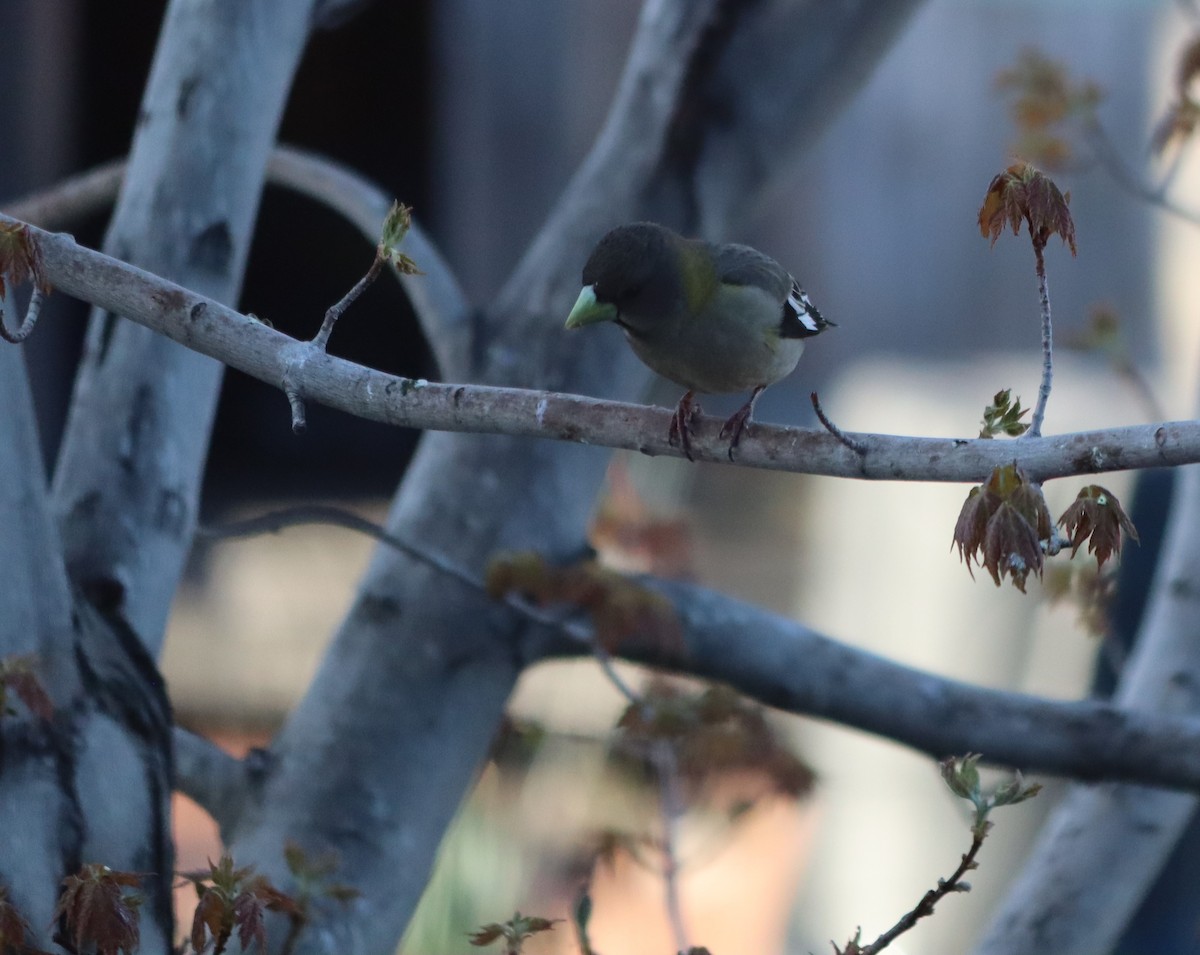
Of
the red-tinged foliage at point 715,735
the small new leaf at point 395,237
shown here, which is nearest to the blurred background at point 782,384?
the red-tinged foliage at point 715,735

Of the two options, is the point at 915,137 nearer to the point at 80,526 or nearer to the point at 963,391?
the point at 963,391

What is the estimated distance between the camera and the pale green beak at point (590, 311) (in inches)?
49.4

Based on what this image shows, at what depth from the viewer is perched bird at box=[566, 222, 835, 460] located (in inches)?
49.5

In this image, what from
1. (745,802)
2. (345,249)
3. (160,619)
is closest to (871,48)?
(745,802)

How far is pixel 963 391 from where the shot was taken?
12.5 ft

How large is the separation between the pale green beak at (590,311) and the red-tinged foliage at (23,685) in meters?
Result: 0.57

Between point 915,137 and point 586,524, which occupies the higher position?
point 915,137

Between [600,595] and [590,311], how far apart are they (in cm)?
47

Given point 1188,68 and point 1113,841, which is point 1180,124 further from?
point 1113,841

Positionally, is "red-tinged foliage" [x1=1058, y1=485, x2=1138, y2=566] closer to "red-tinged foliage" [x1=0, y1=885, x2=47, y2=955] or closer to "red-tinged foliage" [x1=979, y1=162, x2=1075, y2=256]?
"red-tinged foliage" [x1=979, y1=162, x2=1075, y2=256]

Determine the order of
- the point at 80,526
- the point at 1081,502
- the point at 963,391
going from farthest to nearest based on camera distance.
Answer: the point at 963,391 < the point at 80,526 < the point at 1081,502

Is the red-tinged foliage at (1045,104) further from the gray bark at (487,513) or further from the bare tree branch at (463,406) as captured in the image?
the bare tree branch at (463,406)

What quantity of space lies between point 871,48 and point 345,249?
311 centimetres

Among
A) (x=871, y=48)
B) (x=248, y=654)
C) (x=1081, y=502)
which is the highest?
(x=248, y=654)
